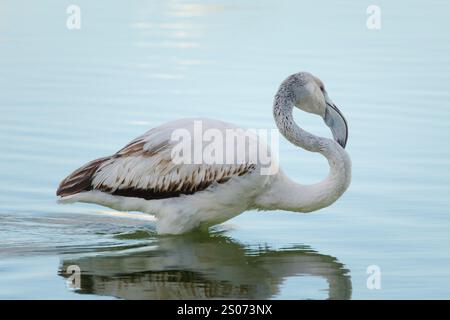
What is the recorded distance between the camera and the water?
39.9ft

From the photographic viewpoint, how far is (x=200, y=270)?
12312mm

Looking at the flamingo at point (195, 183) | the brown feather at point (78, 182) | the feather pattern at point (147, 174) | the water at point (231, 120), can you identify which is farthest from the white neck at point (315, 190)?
the brown feather at point (78, 182)

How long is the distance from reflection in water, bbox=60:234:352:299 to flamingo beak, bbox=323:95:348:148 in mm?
1195

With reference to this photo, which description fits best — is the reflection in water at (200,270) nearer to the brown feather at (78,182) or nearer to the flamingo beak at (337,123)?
the brown feather at (78,182)

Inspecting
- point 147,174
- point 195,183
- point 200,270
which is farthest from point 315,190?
point 147,174

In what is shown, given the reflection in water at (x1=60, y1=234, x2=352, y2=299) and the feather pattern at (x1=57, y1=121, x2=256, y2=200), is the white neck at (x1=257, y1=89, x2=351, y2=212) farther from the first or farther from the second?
the feather pattern at (x1=57, y1=121, x2=256, y2=200)

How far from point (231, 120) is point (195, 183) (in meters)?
5.59

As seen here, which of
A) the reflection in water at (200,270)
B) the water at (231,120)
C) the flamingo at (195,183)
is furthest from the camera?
the flamingo at (195,183)

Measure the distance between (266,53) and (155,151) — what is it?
10610mm

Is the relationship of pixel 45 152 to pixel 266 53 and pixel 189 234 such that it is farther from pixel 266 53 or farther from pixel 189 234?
pixel 266 53

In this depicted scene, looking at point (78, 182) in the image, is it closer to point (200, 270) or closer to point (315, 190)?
point (200, 270)

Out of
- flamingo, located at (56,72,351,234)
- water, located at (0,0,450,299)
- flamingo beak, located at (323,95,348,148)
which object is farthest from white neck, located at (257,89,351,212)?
water, located at (0,0,450,299)

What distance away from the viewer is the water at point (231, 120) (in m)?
12.2

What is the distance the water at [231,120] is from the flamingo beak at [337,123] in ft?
3.43
